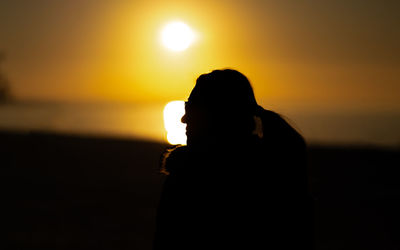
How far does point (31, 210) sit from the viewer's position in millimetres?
12383

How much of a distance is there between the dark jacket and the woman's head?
0.19 ft

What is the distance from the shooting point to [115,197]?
14414 millimetres

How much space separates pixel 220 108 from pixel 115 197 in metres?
11.1

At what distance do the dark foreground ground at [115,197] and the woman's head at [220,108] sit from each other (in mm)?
6307

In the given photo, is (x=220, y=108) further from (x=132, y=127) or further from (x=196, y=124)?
(x=132, y=127)

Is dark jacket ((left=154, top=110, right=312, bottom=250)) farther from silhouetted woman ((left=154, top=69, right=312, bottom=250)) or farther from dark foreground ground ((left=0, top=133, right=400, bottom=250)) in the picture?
dark foreground ground ((left=0, top=133, right=400, bottom=250))

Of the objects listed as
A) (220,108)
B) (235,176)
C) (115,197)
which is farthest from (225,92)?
(115,197)

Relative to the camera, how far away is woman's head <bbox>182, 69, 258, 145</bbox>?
11.6ft

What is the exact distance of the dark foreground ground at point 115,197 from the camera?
10.5 meters

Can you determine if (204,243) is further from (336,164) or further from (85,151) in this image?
(85,151)

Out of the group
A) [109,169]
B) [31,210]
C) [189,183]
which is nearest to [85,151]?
[109,169]

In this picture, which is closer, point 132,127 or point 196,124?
point 196,124

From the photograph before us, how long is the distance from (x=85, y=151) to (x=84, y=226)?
12138 mm

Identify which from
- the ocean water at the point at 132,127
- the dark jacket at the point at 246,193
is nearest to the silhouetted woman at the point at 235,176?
the dark jacket at the point at 246,193
